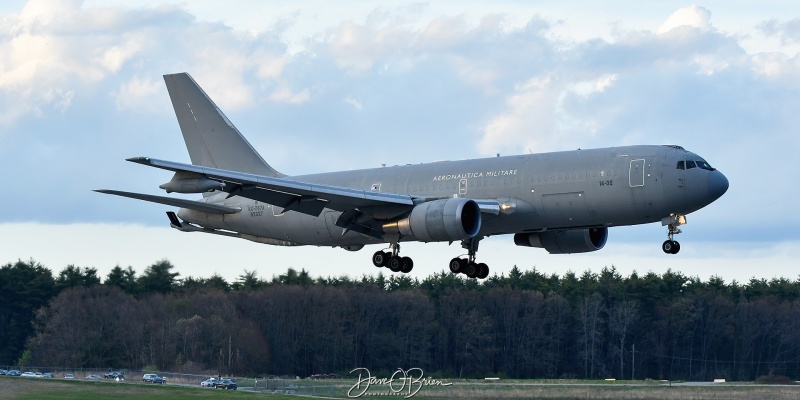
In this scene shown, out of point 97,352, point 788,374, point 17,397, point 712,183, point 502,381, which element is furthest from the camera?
point 788,374

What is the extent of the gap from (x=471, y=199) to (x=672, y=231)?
885 cm

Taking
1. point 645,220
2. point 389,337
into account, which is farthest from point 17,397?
point 389,337

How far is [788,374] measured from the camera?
375 ft

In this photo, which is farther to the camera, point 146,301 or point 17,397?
point 146,301

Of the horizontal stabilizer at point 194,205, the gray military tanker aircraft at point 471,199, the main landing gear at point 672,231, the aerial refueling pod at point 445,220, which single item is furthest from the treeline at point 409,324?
the main landing gear at point 672,231

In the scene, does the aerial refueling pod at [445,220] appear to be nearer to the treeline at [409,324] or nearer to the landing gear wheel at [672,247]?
the landing gear wheel at [672,247]

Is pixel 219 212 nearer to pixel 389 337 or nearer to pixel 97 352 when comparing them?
pixel 97 352

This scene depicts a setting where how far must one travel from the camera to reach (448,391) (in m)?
89.1

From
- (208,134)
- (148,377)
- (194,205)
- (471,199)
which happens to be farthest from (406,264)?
(148,377)

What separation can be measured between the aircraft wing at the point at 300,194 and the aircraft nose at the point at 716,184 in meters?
13.1

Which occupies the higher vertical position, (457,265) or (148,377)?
(457,265)

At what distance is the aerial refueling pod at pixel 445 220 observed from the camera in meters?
59.9

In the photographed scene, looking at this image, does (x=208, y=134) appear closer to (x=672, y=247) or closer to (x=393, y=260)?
(x=393, y=260)

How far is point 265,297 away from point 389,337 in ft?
38.3
